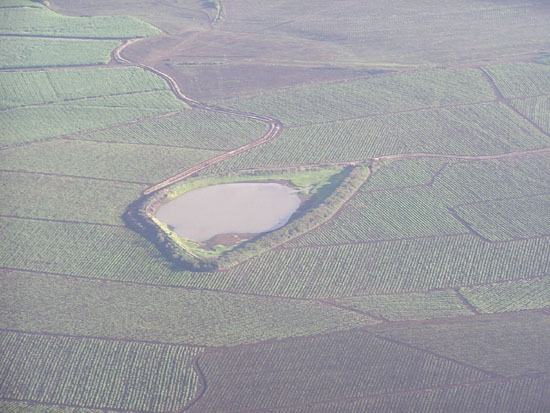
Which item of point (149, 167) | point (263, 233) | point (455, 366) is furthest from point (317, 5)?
point (455, 366)

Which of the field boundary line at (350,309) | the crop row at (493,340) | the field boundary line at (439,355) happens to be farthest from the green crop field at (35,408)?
the crop row at (493,340)

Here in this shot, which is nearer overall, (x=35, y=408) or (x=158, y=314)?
Answer: (x=35, y=408)

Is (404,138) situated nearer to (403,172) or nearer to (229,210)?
(403,172)

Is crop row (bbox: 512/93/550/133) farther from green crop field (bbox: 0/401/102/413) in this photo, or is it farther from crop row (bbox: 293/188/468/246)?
green crop field (bbox: 0/401/102/413)

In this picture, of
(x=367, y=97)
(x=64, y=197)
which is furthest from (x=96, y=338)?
(x=367, y=97)

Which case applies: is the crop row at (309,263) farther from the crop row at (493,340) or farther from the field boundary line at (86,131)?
the field boundary line at (86,131)
